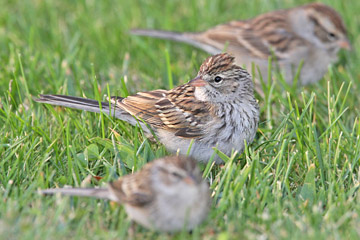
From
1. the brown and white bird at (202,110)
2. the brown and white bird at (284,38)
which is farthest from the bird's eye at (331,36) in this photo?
the brown and white bird at (202,110)

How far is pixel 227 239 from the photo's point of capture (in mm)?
3580

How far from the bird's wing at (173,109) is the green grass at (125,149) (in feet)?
0.68

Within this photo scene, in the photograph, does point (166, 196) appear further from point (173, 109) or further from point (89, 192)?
point (173, 109)

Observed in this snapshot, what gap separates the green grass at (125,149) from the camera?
12.5ft

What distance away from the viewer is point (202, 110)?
4.91m

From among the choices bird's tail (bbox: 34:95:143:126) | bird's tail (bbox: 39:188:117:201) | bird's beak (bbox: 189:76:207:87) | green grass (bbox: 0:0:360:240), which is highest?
bird's beak (bbox: 189:76:207:87)

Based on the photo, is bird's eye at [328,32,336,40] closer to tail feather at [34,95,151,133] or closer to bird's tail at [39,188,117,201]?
tail feather at [34,95,151,133]

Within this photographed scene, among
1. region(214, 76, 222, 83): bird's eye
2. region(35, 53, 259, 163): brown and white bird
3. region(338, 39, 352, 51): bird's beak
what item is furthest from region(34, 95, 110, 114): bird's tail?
region(338, 39, 352, 51): bird's beak

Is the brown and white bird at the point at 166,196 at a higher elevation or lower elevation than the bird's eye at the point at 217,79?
lower

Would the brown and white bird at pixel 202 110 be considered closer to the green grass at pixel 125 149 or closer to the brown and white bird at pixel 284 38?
the green grass at pixel 125 149

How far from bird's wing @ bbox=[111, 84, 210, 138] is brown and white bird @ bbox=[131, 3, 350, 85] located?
2.23m

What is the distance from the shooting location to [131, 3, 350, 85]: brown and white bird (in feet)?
23.5

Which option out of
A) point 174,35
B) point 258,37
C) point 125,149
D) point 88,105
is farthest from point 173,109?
point 258,37

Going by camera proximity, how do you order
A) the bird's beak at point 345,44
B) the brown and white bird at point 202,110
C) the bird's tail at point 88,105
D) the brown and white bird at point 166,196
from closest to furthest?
the brown and white bird at point 166,196, the brown and white bird at point 202,110, the bird's tail at point 88,105, the bird's beak at point 345,44
